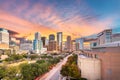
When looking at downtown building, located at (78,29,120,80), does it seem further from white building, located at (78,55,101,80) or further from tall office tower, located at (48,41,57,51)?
tall office tower, located at (48,41,57,51)

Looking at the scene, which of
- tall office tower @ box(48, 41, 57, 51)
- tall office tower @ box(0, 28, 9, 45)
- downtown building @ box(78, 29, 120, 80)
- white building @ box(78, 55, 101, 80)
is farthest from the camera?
tall office tower @ box(48, 41, 57, 51)

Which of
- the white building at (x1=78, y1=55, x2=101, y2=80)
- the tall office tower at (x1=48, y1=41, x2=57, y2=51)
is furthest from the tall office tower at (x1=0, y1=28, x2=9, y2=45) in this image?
the white building at (x1=78, y1=55, x2=101, y2=80)

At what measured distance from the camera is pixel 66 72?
71.2ft

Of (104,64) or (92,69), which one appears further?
(92,69)

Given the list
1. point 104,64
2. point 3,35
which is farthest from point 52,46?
point 104,64

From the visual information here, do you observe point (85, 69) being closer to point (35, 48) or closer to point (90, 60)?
point (90, 60)

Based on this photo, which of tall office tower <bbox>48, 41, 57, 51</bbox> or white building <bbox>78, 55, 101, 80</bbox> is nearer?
white building <bbox>78, 55, 101, 80</bbox>

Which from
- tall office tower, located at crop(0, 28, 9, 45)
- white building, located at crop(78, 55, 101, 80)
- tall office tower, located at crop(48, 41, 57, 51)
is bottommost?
white building, located at crop(78, 55, 101, 80)

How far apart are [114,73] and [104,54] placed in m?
2.49

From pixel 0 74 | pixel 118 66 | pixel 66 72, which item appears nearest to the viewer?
pixel 118 66

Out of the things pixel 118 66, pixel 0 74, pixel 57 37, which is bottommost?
pixel 0 74

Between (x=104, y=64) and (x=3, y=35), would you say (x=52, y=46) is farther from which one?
(x=104, y=64)

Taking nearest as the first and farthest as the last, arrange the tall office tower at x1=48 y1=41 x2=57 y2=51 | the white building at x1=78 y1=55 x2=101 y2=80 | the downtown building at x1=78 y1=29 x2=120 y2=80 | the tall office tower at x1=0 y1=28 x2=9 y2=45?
1. the downtown building at x1=78 y1=29 x2=120 y2=80
2. the white building at x1=78 y1=55 x2=101 y2=80
3. the tall office tower at x1=0 y1=28 x2=9 y2=45
4. the tall office tower at x1=48 y1=41 x2=57 y2=51

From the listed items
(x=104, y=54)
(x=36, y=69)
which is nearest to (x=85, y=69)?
(x=104, y=54)
